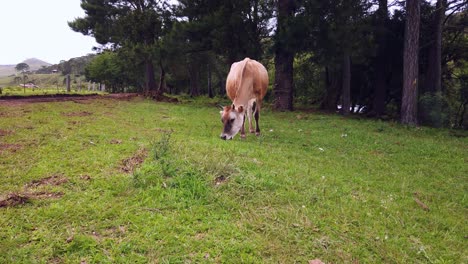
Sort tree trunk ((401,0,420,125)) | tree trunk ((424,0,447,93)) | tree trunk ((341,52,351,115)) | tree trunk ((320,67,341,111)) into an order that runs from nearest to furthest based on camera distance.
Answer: tree trunk ((401,0,420,125)), tree trunk ((424,0,447,93)), tree trunk ((341,52,351,115)), tree trunk ((320,67,341,111))

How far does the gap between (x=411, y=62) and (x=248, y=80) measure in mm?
6731

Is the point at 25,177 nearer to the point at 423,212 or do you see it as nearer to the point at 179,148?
the point at 179,148

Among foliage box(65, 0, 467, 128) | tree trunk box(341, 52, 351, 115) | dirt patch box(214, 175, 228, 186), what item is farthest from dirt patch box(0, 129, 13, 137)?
tree trunk box(341, 52, 351, 115)

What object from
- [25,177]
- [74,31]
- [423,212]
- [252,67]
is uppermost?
[74,31]

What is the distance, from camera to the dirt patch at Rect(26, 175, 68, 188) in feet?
12.0

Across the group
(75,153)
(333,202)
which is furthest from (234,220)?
(75,153)

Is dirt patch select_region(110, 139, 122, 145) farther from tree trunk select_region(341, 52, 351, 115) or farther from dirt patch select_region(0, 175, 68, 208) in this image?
tree trunk select_region(341, 52, 351, 115)

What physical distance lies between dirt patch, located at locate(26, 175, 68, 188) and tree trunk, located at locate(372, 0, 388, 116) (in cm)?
1435

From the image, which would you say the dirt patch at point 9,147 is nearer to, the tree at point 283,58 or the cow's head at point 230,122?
the cow's head at point 230,122

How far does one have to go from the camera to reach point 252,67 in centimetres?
830

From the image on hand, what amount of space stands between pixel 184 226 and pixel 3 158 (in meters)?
3.22

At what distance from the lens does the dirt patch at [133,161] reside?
4249mm

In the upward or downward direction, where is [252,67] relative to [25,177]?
upward

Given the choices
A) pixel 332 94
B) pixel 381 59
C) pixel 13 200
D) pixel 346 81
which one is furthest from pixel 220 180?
pixel 332 94
